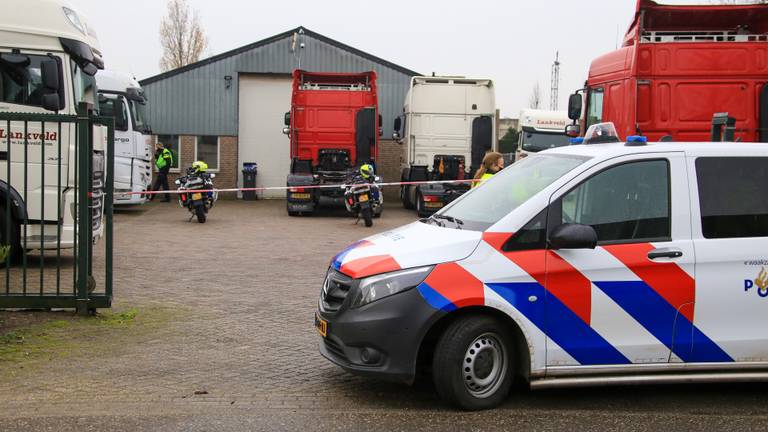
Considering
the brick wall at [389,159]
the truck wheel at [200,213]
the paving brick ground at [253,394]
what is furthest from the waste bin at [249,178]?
the paving brick ground at [253,394]

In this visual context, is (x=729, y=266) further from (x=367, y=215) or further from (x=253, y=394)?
(x=367, y=215)

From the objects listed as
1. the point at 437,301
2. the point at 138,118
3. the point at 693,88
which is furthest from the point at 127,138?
the point at 437,301

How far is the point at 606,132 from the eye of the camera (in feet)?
20.8

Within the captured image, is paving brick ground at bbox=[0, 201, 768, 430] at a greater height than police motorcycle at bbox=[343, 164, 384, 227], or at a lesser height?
lesser

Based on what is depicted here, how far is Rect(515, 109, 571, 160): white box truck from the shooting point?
25.5 metres

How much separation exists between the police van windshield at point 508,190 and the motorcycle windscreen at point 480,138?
16398mm

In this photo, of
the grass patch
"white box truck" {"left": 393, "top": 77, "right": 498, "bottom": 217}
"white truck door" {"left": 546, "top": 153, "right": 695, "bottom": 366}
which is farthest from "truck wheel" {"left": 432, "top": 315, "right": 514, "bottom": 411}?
"white box truck" {"left": 393, "top": 77, "right": 498, "bottom": 217}

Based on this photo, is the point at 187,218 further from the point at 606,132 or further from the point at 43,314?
the point at 606,132

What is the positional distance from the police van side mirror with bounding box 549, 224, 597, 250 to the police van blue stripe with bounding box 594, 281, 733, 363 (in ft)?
0.89

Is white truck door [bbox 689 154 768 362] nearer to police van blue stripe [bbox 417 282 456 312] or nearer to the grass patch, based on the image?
police van blue stripe [bbox 417 282 456 312]

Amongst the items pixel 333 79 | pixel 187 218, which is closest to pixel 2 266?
pixel 187 218

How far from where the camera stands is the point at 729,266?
549 centimetres

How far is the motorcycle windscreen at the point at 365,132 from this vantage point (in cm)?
2238

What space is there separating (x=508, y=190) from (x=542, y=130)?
793 inches
